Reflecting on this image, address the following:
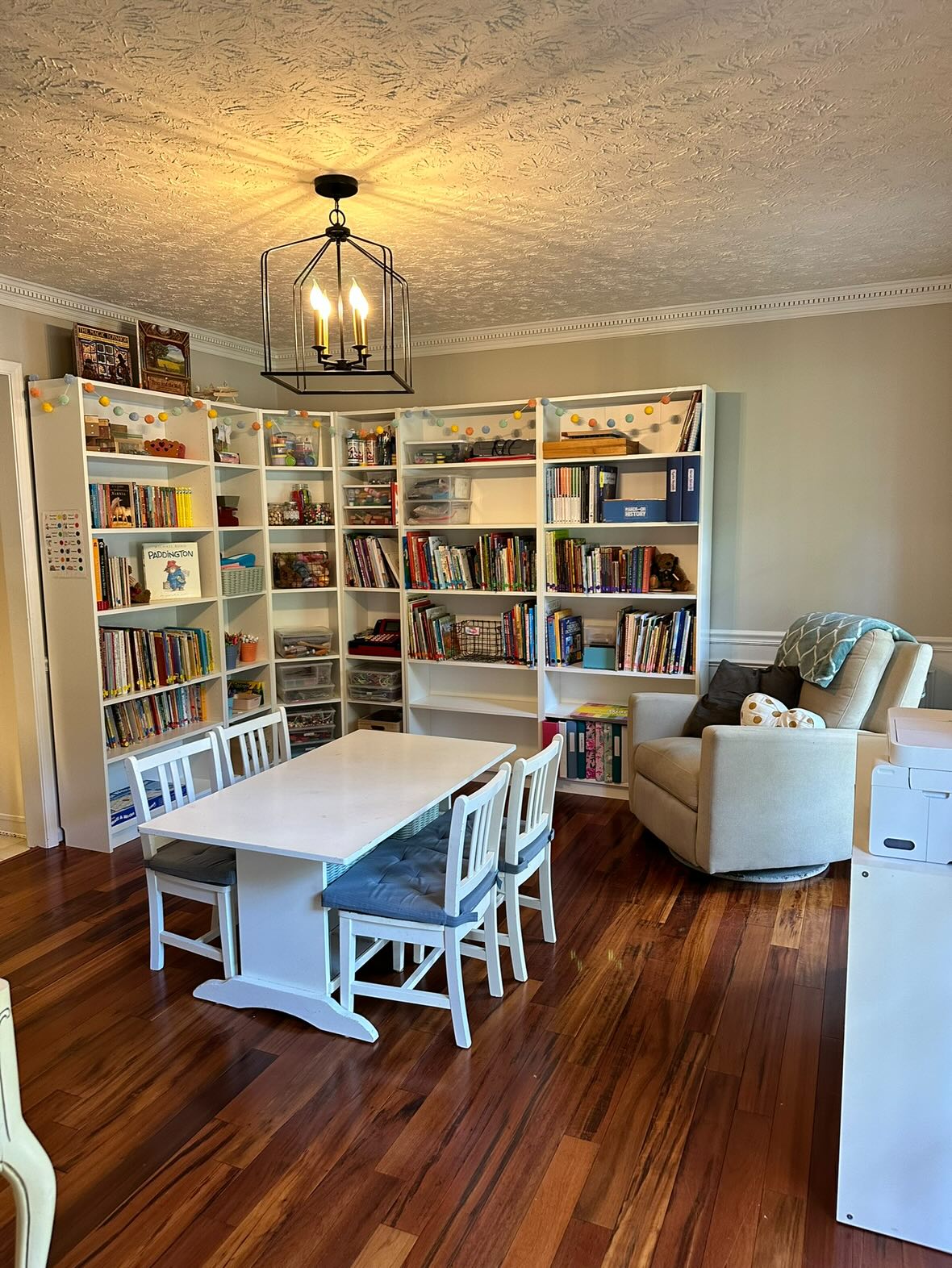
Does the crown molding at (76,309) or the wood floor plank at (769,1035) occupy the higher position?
the crown molding at (76,309)

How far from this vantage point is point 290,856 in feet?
7.38

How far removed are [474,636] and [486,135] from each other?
2.81 m

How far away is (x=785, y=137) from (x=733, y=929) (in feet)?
8.35

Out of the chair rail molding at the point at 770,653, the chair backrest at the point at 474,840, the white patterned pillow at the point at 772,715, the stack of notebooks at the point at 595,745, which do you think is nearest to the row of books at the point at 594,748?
the stack of notebooks at the point at 595,745

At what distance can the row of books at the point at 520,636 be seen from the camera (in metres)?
4.54

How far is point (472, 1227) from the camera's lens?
178cm

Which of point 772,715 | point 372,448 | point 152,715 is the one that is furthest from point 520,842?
point 372,448

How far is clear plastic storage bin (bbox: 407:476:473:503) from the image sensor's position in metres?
4.68

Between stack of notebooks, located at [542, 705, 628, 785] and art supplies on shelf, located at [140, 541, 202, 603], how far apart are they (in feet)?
6.49

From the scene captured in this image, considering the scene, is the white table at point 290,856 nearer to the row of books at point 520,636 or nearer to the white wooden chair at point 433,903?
the white wooden chair at point 433,903

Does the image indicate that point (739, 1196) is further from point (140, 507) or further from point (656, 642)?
point (140, 507)

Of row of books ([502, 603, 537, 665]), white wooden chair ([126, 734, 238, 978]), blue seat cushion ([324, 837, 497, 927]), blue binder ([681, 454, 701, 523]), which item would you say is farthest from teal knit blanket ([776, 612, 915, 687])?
white wooden chair ([126, 734, 238, 978])

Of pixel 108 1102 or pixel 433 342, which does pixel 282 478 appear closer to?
pixel 433 342

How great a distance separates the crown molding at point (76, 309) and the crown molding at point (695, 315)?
117 centimetres
